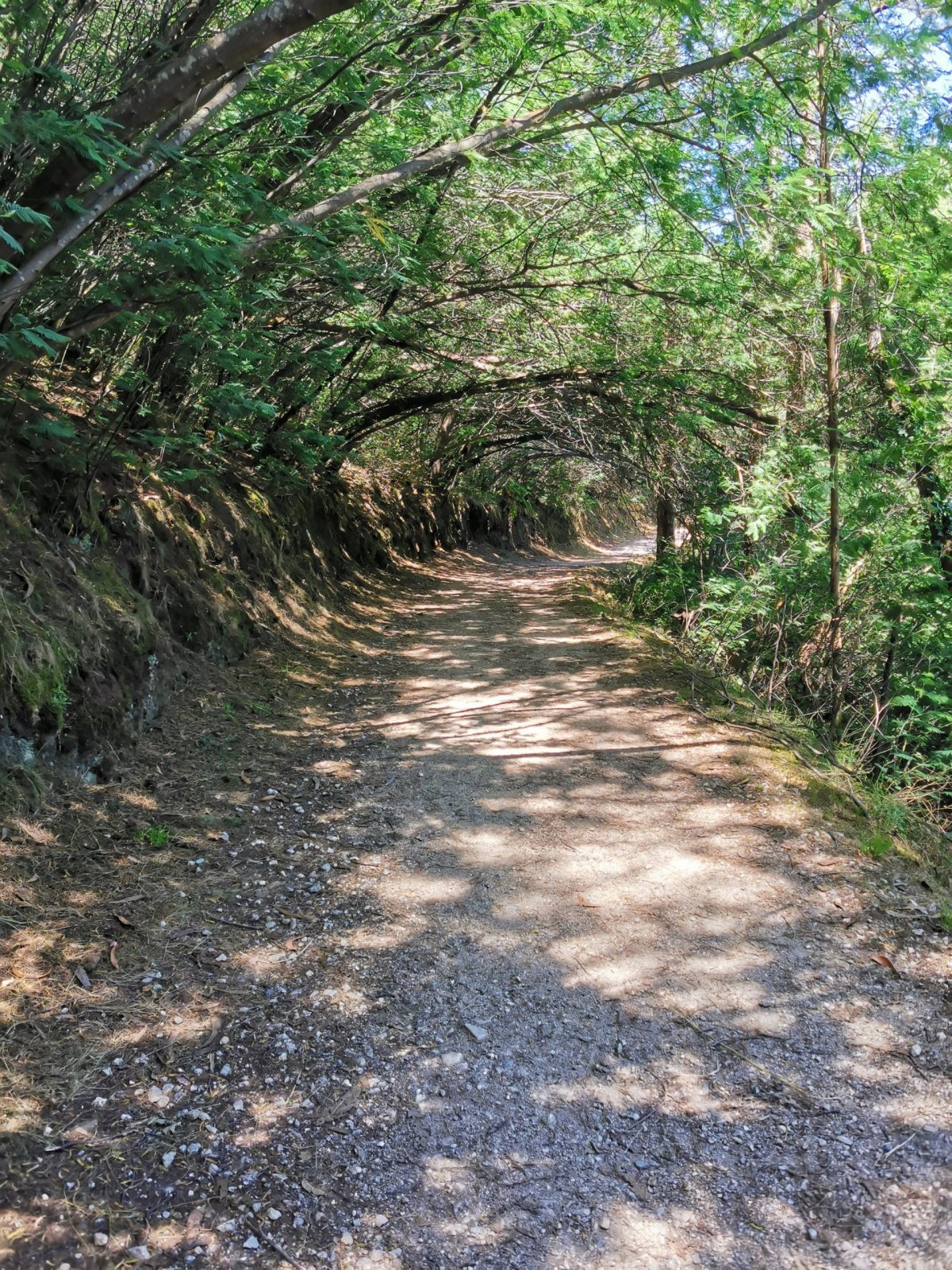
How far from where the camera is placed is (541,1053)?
3258mm

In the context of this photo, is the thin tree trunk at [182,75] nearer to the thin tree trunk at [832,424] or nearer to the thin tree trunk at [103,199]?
the thin tree trunk at [103,199]

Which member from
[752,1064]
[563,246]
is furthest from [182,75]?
[563,246]

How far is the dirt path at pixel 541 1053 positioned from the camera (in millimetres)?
2508

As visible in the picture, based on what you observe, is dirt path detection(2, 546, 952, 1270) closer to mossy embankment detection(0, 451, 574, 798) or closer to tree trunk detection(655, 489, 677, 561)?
mossy embankment detection(0, 451, 574, 798)

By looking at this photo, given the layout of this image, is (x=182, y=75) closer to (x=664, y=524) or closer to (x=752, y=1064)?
(x=752, y=1064)

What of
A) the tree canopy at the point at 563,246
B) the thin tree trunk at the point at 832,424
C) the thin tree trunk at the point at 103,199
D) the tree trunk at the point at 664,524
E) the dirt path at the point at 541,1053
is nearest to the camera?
the dirt path at the point at 541,1053

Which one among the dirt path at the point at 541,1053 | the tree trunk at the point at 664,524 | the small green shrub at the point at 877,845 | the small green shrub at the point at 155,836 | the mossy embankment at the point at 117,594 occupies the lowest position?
the dirt path at the point at 541,1053

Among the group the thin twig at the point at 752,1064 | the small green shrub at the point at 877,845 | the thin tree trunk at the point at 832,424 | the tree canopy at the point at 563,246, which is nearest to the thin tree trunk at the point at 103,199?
the tree canopy at the point at 563,246

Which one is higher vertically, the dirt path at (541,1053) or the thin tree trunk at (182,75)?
the thin tree trunk at (182,75)

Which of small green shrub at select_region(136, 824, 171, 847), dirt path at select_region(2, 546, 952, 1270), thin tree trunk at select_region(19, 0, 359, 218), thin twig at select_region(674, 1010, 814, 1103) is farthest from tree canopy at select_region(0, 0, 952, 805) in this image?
thin twig at select_region(674, 1010, 814, 1103)

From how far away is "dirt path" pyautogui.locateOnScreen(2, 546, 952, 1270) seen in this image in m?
2.51

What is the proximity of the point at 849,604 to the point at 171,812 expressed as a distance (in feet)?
19.5

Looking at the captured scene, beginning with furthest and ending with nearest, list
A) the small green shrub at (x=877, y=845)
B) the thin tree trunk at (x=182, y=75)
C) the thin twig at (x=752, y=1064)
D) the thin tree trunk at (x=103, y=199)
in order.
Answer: the small green shrub at (x=877, y=845), the thin tree trunk at (x=103, y=199), the thin tree trunk at (x=182, y=75), the thin twig at (x=752, y=1064)

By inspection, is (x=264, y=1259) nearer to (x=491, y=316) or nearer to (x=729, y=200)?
(x=729, y=200)
